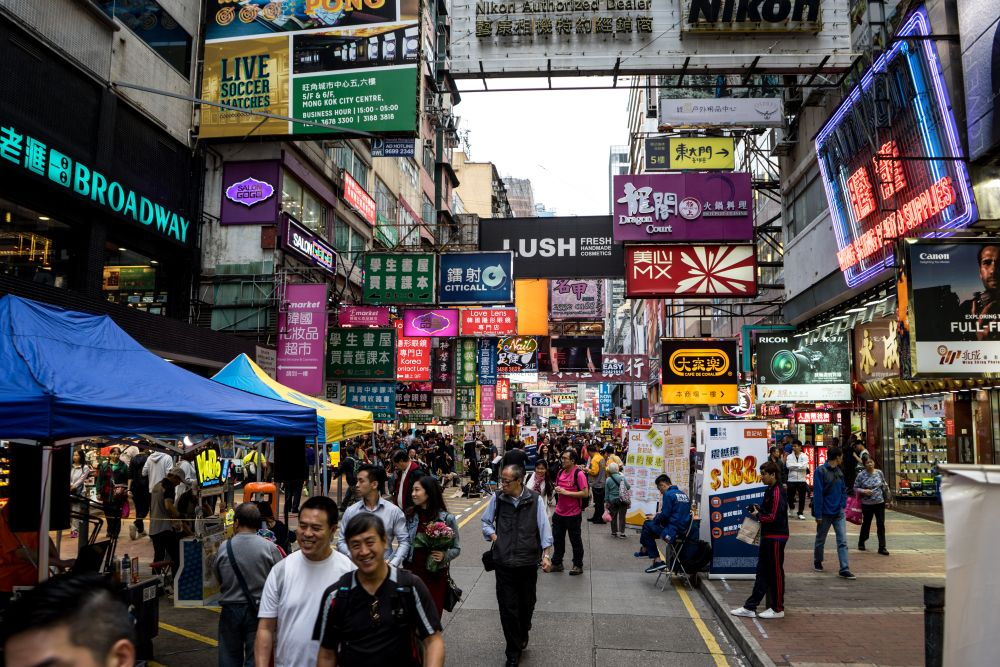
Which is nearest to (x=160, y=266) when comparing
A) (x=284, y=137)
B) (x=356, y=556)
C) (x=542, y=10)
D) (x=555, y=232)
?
(x=284, y=137)

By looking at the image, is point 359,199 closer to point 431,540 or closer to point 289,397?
point 289,397

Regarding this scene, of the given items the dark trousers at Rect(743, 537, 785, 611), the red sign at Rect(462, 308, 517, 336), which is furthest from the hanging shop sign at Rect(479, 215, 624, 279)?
the dark trousers at Rect(743, 537, 785, 611)

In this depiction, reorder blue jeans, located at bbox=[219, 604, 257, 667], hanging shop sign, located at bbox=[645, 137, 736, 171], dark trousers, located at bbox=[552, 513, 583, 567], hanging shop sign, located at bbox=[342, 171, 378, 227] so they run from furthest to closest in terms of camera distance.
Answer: hanging shop sign, located at bbox=[342, 171, 378, 227], hanging shop sign, located at bbox=[645, 137, 736, 171], dark trousers, located at bbox=[552, 513, 583, 567], blue jeans, located at bbox=[219, 604, 257, 667]

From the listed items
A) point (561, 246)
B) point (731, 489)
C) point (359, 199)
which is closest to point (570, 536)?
point (731, 489)

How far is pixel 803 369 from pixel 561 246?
23.1 ft

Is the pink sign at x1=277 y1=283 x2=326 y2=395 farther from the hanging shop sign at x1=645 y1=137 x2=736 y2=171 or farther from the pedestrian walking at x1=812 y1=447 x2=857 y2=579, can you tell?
the pedestrian walking at x1=812 y1=447 x2=857 y2=579

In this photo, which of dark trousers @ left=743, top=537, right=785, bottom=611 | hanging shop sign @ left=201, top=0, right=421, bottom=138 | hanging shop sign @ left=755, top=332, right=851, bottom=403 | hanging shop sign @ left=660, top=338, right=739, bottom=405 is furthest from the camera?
hanging shop sign @ left=660, top=338, right=739, bottom=405

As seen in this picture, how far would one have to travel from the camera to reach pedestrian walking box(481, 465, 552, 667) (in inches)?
273

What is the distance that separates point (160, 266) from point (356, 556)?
19.6 m

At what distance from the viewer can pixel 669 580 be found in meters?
10.7

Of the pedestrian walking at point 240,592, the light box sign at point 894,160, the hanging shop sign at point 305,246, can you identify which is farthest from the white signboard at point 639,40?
the pedestrian walking at point 240,592

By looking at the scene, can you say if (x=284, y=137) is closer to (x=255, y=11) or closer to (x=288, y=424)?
(x=255, y=11)

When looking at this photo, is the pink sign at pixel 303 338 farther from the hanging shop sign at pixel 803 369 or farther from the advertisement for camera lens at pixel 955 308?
the advertisement for camera lens at pixel 955 308

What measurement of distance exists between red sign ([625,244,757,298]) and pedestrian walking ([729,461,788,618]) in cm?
1141
